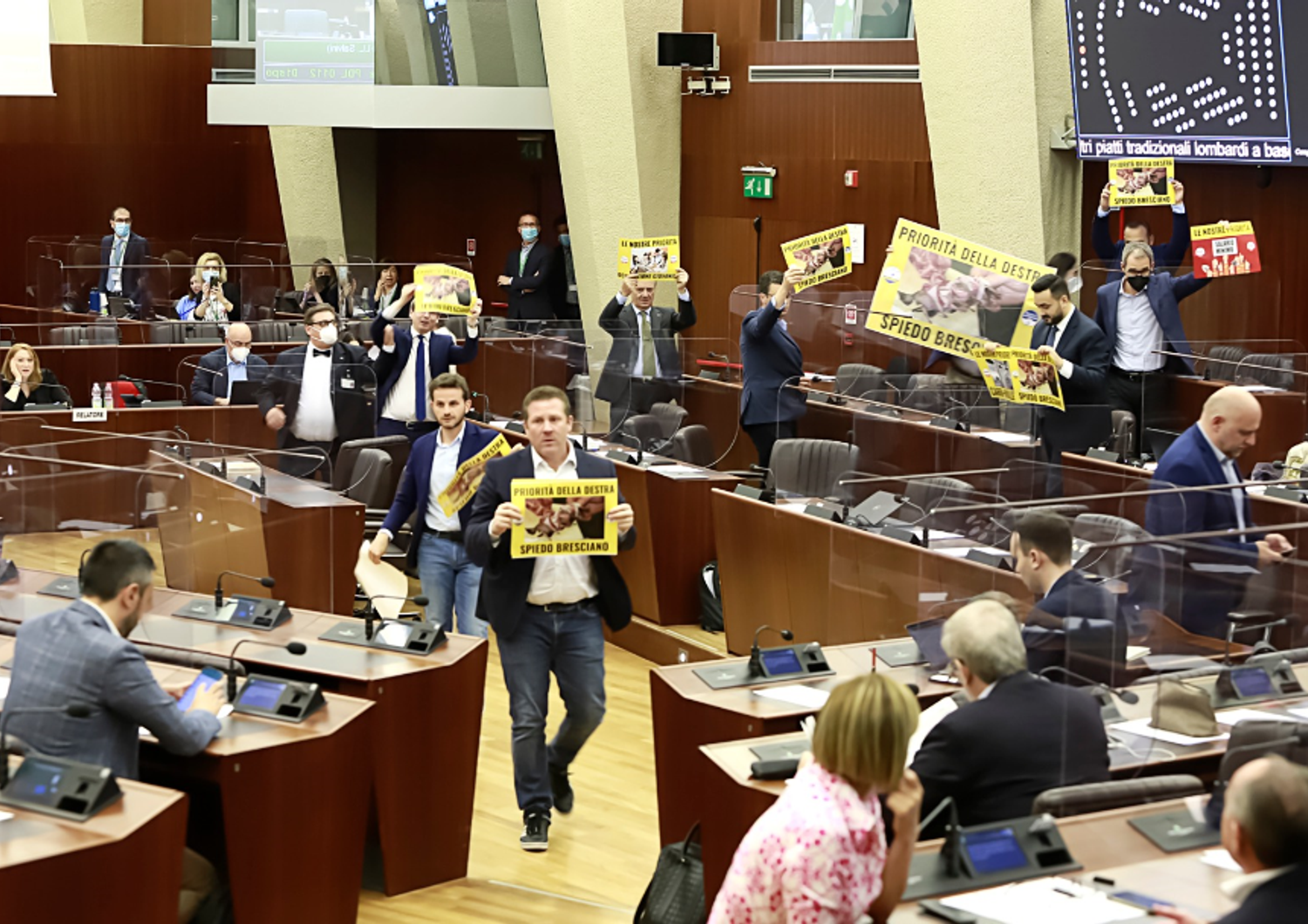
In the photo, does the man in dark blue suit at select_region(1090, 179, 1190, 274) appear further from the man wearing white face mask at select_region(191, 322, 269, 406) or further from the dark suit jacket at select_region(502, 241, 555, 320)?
the dark suit jacket at select_region(502, 241, 555, 320)

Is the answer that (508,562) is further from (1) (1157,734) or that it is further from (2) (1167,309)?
(2) (1167,309)

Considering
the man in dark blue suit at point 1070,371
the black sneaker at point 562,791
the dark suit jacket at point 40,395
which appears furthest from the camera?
the dark suit jacket at point 40,395

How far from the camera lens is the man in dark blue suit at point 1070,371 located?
26.9 ft

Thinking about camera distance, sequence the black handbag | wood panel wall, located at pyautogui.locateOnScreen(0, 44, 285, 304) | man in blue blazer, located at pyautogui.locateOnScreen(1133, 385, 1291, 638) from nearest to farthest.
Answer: the black handbag < man in blue blazer, located at pyautogui.locateOnScreen(1133, 385, 1291, 638) < wood panel wall, located at pyautogui.locateOnScreen(0, 44, 285, 304)

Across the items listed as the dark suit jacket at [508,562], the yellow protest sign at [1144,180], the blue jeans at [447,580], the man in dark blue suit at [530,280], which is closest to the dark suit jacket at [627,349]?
the yellow protest sign at [1144,180]

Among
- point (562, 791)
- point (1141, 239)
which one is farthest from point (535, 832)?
point (1141, 239)

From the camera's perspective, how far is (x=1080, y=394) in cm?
858

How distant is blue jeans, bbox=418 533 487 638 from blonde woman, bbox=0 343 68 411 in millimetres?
5572

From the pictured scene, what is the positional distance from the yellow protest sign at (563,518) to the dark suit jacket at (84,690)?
4.59 feet

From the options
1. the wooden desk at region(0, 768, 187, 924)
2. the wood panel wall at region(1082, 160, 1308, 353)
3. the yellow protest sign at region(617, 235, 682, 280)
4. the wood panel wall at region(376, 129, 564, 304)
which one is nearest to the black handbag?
the wooden desk at region(0, 768, 187, 924)

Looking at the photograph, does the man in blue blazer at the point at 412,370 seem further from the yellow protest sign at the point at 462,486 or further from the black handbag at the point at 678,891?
the black handbag at the point at 678,891

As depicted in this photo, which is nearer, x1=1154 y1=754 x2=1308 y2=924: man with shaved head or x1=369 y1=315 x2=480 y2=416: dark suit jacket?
x1=1154 y1=754 x2=1308 y2=924: man with shaved head

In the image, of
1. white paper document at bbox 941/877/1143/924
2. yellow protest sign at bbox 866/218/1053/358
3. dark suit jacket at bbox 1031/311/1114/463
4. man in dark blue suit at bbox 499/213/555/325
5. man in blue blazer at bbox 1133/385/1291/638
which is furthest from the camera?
man in dark blue suit at bbox 499/213/555/325

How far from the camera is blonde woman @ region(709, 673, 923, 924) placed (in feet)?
10.2
